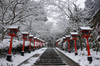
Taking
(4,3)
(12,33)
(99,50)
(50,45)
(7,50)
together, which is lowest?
(50,45)

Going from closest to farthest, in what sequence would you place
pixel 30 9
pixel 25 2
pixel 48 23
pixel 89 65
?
pixel 89 65 → pixel 25 2 → pixel 30 9 → pixel 48 23

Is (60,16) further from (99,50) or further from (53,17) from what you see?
(99,50)

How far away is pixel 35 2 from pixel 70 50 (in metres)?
8.48

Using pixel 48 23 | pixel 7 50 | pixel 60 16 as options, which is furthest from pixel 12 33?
pixel 48 23

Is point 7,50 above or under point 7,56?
above

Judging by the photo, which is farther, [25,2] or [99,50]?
[99,50]

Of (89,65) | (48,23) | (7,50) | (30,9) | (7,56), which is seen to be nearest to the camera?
(89,65)

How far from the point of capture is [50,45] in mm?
37094

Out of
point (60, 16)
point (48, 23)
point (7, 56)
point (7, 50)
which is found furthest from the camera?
point (48, 23)

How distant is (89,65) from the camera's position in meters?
4.32

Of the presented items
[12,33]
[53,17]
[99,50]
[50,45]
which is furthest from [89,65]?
[50,45]

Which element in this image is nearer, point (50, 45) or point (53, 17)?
point (53, 17)

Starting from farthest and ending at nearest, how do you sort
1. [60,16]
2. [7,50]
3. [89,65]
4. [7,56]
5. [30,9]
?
1. [60,16]
2. [30,9]
3. [7,50]
4. [7,56]
5. [89,65]

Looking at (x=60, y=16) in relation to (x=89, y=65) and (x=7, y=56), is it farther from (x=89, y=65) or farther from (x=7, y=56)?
(x=7, y=56)
